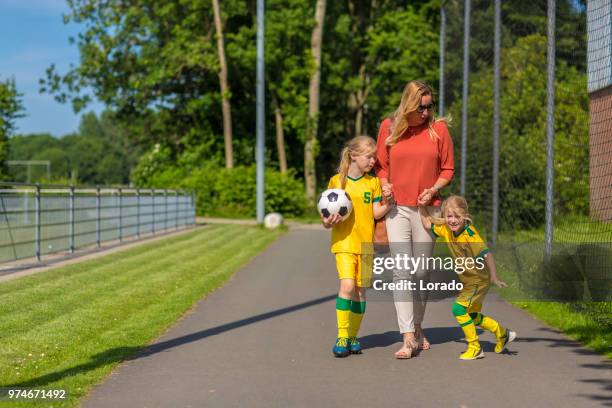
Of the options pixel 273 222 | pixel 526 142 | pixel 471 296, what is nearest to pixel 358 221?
pixel 471 296

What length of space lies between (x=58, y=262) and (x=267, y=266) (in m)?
3.43

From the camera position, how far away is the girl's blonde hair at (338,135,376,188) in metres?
7.04

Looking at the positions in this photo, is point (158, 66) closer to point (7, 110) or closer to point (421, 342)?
point (7, 110)

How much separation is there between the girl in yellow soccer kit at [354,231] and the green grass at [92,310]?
1.66 meters

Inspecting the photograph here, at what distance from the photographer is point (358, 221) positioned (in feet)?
23.2

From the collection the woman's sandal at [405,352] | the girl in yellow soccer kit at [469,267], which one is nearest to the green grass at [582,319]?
the girl in yellow soccer kit at [469,267]

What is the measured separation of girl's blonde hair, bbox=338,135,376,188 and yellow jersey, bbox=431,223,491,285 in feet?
2.41

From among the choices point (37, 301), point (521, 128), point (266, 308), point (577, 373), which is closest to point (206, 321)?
point (266, 308)

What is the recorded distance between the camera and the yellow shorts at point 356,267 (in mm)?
7047

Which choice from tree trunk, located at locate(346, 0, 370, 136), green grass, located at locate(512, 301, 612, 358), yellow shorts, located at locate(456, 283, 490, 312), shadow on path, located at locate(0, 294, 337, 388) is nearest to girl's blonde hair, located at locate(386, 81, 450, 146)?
yellow shorts, located at locate(456, 283, 490, 312)

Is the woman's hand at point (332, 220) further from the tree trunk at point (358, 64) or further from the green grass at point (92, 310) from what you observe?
the tree trunk at point (358, 64)

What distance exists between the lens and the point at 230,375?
6293 millimetres

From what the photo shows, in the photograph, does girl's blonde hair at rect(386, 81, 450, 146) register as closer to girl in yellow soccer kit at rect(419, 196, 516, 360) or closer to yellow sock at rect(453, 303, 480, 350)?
girl in yellow soccer kit at rect(419, 196, 516, 360)

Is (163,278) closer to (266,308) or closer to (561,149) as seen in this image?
(266,308)
